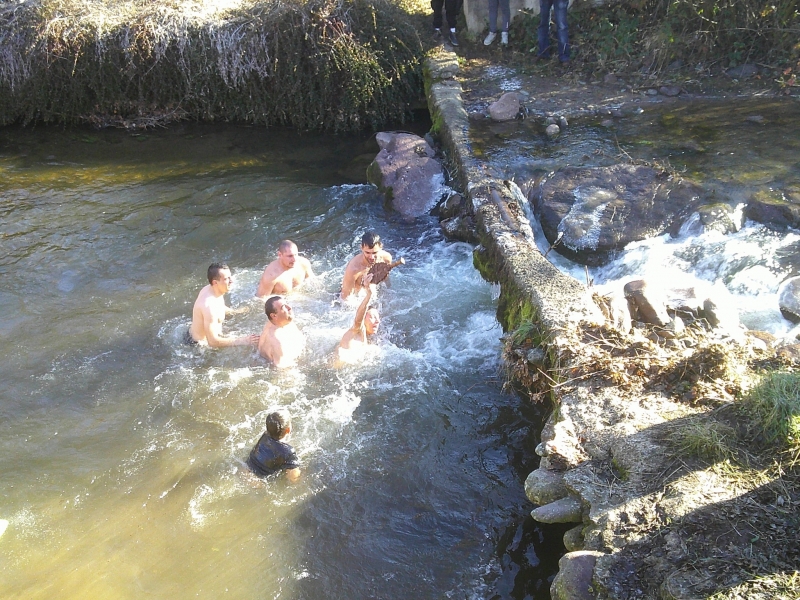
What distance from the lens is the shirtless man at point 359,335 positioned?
6199 millimetres

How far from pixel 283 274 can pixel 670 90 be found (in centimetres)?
644

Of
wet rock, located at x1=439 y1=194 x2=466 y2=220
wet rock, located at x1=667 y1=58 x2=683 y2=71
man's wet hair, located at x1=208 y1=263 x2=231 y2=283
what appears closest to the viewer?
man's wet hair, located at x1=208 y1=263 x2=231 y2=283

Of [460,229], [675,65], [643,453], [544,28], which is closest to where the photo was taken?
[643,453]

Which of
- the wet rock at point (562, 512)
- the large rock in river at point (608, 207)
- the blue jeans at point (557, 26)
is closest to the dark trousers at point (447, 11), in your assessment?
the blue jeans at point (557, 26)

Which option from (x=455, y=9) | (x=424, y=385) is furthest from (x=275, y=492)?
(x=455, y=9)

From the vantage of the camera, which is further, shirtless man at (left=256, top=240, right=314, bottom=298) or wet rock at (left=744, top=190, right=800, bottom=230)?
wet rock at (left=744, top=190, right=800, bottom=230)

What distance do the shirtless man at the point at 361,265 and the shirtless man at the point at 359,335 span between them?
484mm

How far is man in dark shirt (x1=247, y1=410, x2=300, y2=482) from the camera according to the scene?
197 inches

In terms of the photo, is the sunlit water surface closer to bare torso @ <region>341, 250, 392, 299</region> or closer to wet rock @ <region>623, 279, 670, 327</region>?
wet rock @ <region>623, 279, 670, 327</region>

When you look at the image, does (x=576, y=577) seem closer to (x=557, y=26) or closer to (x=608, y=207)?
(x=608, y=207)

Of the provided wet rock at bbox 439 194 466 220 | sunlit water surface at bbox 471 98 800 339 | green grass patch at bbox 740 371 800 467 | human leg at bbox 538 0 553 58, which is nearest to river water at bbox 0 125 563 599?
wet rock at bbox 439 194 466 220

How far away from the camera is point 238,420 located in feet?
18.5

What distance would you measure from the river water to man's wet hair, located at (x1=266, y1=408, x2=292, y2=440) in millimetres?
370

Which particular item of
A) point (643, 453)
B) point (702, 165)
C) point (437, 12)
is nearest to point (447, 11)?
point (437, 12)
